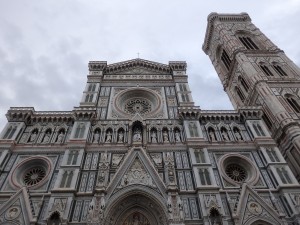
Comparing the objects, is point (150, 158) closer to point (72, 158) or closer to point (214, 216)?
point (72, 158)

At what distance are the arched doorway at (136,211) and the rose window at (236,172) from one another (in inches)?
210

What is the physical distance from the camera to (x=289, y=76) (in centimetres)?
2528

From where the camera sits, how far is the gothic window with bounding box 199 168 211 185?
48.8 feet

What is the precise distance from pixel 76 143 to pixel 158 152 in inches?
212

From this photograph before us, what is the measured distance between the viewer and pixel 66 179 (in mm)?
14977

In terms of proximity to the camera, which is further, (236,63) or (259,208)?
(236,63)

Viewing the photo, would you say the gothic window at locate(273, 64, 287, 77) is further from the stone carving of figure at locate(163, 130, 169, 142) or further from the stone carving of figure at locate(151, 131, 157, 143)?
the stone carving of figure at locate(151, 131, 157, 143)

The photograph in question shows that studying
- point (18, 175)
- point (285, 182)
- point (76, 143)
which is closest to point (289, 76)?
point (285, 182)

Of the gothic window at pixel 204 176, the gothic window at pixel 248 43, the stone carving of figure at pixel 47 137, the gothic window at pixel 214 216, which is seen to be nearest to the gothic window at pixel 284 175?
the gothic window at pixel 204 176

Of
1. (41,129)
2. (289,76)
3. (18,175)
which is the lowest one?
(18,175)

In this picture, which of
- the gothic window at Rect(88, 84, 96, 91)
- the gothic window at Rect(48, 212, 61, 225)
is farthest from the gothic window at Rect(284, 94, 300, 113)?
the gothic window at Rect(48, 212, 61, 225)

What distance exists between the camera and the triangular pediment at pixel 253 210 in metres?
13.5

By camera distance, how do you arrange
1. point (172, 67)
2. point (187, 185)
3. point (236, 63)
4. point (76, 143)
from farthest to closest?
point (236, 63) < point (172, 67) < point (76, 143) < point (187, 185)

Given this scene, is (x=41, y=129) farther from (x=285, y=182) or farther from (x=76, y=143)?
(x=285, y=182)
